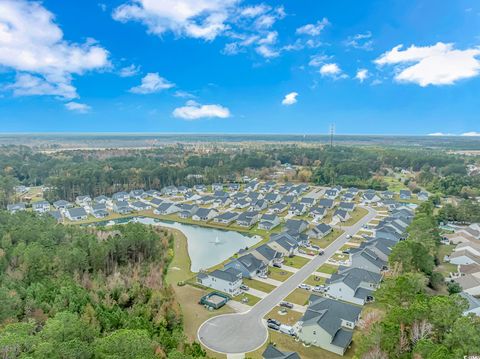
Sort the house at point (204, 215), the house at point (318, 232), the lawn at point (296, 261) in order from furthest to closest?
the house at point (204, 215), the house at point (318, 232), the lawn at point (296, 261)

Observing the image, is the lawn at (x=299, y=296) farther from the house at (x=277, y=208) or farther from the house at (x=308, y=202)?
the house at (x=308, y=202)

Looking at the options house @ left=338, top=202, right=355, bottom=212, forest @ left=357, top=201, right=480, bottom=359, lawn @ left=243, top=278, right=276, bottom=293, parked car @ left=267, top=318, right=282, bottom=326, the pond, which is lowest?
the pond

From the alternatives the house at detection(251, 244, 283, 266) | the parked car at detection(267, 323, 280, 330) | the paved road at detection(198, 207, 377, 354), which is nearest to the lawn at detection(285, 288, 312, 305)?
the paved road at detection(198, 207, 377, 354)

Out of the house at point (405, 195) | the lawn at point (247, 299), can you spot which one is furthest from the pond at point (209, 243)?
the house at point (405, 195)

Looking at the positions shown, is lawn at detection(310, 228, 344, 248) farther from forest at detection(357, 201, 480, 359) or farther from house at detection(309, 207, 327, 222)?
forest at detection(357, 201, 480, 359)

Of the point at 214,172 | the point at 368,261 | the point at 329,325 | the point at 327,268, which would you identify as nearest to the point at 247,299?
the point at 329,325

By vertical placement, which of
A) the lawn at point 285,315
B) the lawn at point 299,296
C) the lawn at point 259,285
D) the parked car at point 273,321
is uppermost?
the parked car at point 273,321

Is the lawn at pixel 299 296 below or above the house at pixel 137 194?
below
